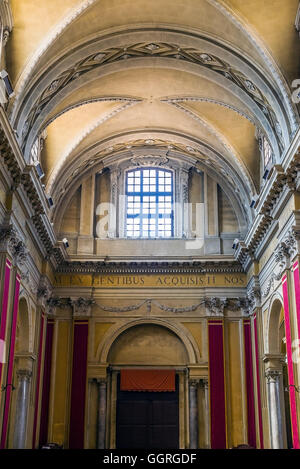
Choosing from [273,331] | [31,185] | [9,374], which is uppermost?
[31,185]

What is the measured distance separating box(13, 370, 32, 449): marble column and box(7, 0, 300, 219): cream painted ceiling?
619cm

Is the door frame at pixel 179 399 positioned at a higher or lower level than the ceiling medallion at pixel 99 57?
lower

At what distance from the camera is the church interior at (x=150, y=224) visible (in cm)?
1577

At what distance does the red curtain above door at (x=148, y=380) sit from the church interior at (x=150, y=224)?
2.8 inches

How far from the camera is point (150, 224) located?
24031mm

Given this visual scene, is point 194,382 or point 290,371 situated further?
point 194,382

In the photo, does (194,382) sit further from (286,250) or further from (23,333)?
(286,250)

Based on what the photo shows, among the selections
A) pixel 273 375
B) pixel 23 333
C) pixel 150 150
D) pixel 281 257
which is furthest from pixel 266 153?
pixel 23 333

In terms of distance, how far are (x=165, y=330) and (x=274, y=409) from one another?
17.6ft

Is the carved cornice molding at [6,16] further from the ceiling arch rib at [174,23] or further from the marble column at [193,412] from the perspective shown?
the marble column at [193,412]

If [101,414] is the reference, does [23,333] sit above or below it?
above

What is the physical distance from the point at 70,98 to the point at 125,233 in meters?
6.58

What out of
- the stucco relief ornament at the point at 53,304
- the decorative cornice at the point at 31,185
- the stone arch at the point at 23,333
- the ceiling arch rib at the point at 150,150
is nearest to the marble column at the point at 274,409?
the ceiling arch rib at the point at 150,150

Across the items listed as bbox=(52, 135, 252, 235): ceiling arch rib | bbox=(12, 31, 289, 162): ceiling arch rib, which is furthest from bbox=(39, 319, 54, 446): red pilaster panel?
bbox=(12, 31, 289, 162): ceiling arch rib
